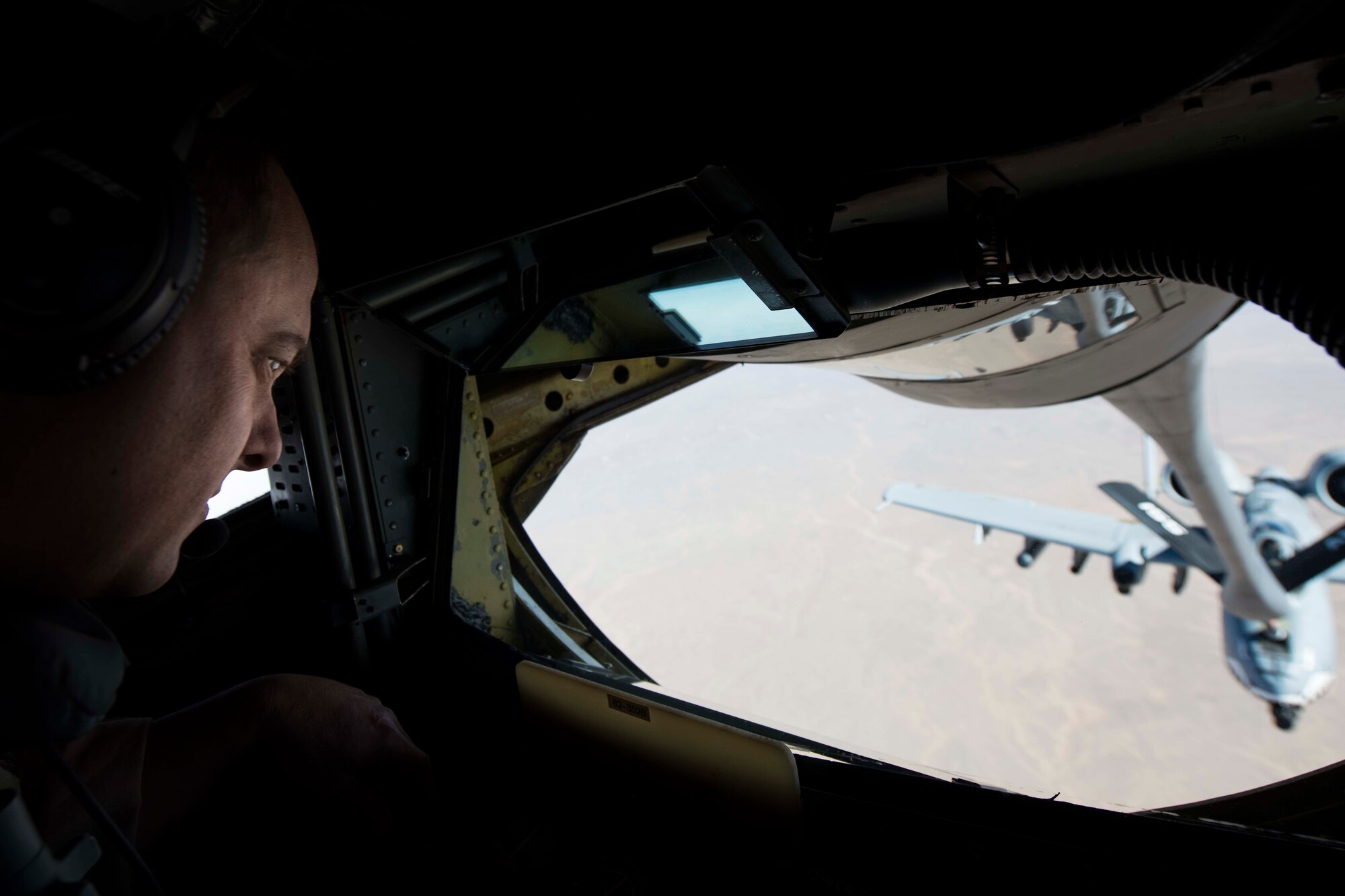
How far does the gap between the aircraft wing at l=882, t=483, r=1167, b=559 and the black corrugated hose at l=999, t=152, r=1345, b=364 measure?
8843 mm

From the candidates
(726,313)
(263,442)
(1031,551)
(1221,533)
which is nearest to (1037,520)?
(1031,551)

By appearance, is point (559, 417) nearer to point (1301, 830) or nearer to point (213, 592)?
point (213, 592)

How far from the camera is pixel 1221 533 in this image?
4.69 metres

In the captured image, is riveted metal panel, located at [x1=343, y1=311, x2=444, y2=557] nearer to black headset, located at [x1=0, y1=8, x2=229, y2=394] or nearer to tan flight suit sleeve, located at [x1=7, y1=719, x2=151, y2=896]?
tan flight suit sleeve, located at [x1=7, y1=719, x2=151, y2=896]

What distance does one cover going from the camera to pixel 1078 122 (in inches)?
22.7

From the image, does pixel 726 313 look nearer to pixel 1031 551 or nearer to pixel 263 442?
pixel 263 442

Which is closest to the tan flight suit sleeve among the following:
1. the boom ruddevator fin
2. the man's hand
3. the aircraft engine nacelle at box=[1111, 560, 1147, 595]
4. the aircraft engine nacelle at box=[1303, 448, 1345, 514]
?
the man's hand

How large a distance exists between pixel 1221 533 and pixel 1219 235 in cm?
541

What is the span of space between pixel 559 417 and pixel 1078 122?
1896mm

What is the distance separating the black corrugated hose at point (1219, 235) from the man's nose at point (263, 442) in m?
0.93

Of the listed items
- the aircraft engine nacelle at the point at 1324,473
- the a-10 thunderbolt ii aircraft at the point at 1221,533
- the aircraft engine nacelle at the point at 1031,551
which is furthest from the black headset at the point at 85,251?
the aircraft engine nacelle at the point at 1031,551

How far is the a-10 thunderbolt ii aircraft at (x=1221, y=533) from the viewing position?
12.4ft

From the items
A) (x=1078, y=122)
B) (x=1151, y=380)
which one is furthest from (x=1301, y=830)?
(x=1151, y=380)

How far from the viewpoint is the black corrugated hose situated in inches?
22.1
